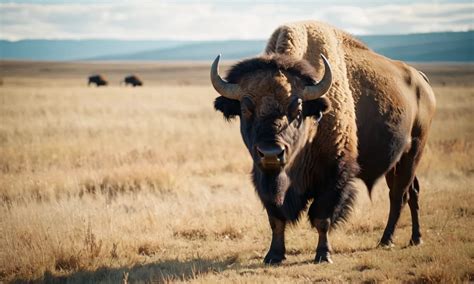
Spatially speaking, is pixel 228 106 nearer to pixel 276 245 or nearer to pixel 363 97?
pixel 276 245

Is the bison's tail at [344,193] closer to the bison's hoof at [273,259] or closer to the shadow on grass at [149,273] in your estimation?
the bison's hoof at [273,259]

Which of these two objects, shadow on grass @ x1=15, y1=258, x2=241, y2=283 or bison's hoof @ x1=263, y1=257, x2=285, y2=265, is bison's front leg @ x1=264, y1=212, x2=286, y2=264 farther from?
shadow on grass @ x1=15, y1=258, x2=241, y2=283

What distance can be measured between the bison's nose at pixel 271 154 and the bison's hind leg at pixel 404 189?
291cm

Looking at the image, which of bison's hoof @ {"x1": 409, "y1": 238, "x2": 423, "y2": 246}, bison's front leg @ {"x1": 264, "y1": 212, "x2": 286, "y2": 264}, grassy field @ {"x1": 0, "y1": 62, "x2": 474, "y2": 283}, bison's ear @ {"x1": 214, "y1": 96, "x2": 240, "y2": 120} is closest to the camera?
bison's ear @ {"x1": 214, "y1": 96, "x2": 240, "y2": 120}

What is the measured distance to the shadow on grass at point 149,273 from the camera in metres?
6.43

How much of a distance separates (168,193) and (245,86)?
216 inches

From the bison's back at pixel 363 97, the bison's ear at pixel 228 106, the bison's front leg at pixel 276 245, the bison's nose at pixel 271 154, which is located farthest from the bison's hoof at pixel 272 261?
the bison's ear at pixel 228 106

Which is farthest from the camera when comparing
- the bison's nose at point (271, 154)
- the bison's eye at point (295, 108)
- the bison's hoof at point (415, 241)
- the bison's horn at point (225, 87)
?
the bison's hoof at point (415, 241)

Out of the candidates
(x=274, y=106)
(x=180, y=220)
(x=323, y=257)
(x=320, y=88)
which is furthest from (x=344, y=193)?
(x=180, y=220)

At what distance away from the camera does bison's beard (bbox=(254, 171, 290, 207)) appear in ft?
19.8

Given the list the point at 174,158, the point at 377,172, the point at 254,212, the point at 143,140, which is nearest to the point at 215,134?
the point at 143,140

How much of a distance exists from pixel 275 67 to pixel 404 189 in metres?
3.10

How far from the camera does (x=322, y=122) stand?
6.76 meters

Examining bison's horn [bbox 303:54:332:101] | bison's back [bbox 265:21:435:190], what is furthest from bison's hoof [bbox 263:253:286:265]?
bison's horn [bbox 303:54:332:101]
